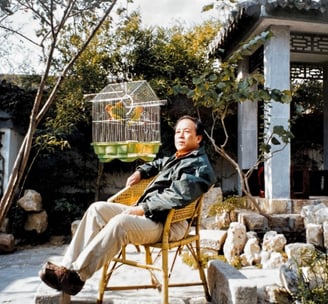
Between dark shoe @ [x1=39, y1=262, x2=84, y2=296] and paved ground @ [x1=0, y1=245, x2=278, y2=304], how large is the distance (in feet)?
0.46

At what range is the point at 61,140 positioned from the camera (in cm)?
630

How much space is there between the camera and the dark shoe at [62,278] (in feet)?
6.60

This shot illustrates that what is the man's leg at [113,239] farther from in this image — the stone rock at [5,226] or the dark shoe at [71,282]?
the stone rock at [5,226]

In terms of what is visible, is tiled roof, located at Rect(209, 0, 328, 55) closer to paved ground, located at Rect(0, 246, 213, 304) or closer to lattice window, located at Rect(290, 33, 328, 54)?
lattice window, located at Rect(290, 33, 328, 54)

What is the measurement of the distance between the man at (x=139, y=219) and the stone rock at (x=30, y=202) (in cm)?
384

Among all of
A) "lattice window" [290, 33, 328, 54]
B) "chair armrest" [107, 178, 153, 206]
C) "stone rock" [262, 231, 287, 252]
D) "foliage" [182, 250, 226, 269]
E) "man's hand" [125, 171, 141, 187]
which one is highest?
"lattice window" [290, 33, 328, 54]

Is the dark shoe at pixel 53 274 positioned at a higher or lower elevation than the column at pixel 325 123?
lower

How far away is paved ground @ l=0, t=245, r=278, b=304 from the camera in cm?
255

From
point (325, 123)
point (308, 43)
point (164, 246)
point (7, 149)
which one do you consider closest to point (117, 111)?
point (7, 149)

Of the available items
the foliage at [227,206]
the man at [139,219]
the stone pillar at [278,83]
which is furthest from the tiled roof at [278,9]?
the man at [139,219]

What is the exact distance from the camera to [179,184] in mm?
2277

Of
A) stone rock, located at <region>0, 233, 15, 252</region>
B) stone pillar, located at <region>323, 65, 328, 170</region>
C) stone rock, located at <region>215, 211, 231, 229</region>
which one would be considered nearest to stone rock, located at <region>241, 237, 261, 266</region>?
stone rock, located at <region>215, 211, 231, 229</region>

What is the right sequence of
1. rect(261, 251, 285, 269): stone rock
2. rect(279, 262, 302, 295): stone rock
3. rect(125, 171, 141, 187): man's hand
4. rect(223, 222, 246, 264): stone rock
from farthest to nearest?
rect(223, 222, 246, 264): stone rock
rect(261, 251, 285, 269): stone rock
rect(125, 171, 141, 187): man's hand
rect(279, 262, 302, 295): stone rock

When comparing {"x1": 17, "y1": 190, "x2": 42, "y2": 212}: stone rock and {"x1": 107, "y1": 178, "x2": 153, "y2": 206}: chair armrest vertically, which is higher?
{"x1": 107, "y1": 178, "x2": 153, "y2": 206}: chair armrest
